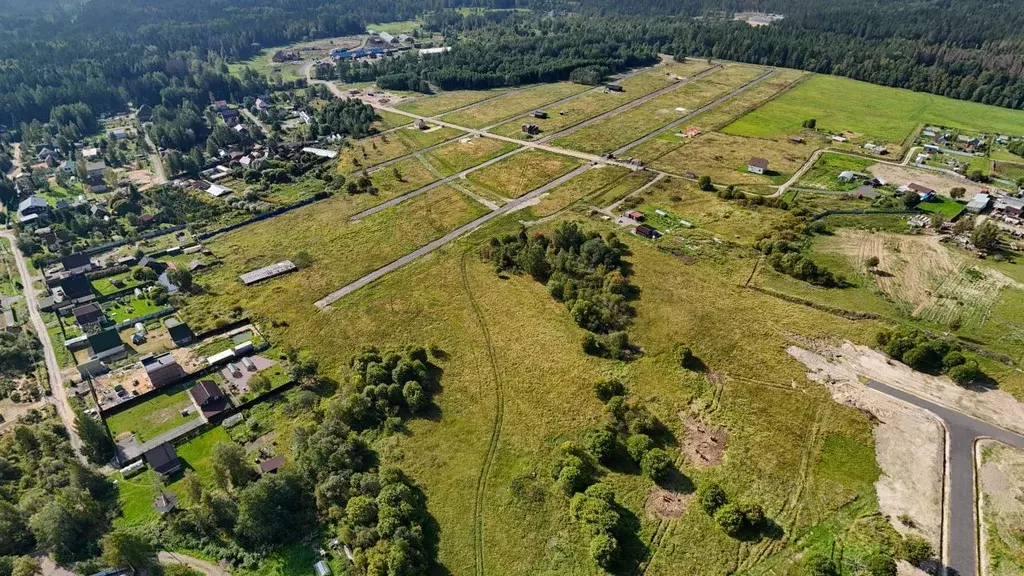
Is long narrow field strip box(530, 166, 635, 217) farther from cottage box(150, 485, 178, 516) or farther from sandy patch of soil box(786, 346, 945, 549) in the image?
cottage box(150, 485, 178, 516)

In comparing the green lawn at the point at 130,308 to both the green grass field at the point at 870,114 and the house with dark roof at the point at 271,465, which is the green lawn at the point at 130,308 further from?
the green grass field at the point at 870,114

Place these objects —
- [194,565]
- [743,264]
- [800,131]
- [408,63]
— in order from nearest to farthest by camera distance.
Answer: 1. [194,565]
2. [743,264]
3. [800,131]
4. [408,63]

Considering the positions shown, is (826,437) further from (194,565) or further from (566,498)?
(194,565)

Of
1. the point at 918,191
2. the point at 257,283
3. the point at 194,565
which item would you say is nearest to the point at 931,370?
the point at 918,191

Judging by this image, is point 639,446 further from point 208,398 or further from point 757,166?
point 757,166

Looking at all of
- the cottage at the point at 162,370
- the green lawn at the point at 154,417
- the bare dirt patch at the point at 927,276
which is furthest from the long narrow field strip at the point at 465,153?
the bare dirt patch at the point at 927,276

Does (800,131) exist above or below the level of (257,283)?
above

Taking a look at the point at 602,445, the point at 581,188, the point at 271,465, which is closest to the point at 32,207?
the point at 271,465
